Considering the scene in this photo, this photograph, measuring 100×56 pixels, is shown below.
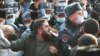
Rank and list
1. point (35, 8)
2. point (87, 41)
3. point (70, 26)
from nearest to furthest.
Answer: point (87, 41) < point (70, 26) < point (35, 8)

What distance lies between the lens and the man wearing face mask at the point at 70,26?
11.7ft

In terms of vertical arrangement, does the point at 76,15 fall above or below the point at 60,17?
above

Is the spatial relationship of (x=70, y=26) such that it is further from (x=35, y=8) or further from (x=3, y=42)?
(x=35, y=8)

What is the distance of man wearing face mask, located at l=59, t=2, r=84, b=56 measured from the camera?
3.56 m

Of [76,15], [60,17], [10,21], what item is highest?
[76,15]

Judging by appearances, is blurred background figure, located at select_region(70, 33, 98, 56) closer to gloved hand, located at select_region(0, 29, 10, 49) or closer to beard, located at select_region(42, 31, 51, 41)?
beard, located at select_region(42, 31, 51, 41)

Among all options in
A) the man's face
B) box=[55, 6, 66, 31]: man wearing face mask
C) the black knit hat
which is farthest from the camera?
box=[55, 6, 66, 31]: man wearing face mask

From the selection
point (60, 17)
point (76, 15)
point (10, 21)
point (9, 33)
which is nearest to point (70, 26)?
point (76, 15)

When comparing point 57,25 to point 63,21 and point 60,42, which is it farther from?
point 60,42

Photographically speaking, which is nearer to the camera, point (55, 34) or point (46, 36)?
point (46, 36)

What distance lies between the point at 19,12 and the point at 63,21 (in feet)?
2.73

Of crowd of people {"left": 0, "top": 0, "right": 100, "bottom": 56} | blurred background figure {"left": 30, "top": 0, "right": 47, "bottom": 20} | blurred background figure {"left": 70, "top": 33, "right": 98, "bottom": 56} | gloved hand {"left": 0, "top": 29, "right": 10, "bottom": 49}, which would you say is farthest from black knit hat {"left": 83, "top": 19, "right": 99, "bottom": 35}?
blurred background figure {"left": 30, "top": 0, "right": 47, "bottom": 20}

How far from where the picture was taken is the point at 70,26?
3.64 m

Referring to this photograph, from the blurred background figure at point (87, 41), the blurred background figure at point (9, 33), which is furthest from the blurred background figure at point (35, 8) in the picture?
the blurred background figure at point (87, 41)
